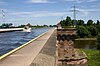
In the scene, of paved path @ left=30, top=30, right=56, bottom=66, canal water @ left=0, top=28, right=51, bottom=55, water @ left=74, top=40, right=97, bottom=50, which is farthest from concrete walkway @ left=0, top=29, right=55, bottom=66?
water @ left=74, top=40, right=97, bottom=50

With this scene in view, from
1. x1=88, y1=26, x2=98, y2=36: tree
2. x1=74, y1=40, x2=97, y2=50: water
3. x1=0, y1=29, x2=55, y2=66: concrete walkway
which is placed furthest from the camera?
x1=88, y1=26, x2=98, y2=36: tree

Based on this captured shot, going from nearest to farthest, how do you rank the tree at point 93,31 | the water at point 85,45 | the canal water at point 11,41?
the canal water at point 11,41, the water at point 85,45, the tree at point 93,31

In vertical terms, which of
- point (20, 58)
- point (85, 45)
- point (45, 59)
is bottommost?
point (85, 45)

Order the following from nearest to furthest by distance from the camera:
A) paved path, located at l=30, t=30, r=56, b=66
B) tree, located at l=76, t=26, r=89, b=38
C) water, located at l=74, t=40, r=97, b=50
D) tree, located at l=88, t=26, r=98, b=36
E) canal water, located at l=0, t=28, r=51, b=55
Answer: paved path, located at l=30, t=30, r=56, b=66
canal water, located at l=0, t=28, r=51, b=55
water, located at l=74, t=40, r=97, b=50
tree, located at l=76, t=26, r=89, b=38
tree, located at l=88, t=26, r=98, b=36

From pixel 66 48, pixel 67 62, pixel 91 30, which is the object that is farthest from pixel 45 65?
pixel 91 30

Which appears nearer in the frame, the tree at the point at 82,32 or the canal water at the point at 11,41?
the canal water at the point at 11,41

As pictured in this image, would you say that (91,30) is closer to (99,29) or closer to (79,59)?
(99,29)

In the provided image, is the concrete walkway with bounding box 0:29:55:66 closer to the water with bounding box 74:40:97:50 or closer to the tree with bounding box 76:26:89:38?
the water with bounding box 74:40:97:50

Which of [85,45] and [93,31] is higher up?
[93,31]

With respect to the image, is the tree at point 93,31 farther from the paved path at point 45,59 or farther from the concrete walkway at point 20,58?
the paved path at point 45,59

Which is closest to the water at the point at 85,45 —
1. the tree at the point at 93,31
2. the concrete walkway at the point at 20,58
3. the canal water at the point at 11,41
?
the canal water at the point at 11,41

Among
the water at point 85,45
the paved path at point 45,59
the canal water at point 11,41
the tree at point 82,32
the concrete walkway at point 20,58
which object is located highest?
the paved path at point 45,59

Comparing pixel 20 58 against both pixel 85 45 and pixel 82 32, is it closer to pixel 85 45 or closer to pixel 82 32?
pixel 85 45

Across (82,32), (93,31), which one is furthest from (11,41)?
(93,31)
